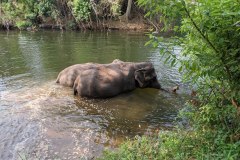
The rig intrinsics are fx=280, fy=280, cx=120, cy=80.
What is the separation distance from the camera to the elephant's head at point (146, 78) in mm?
9398

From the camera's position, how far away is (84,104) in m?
8.02

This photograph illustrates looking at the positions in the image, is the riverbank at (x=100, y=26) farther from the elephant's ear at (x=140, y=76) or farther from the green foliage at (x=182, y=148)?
the green foliage at (x=182, y=148)

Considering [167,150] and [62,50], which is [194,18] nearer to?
[167,150]

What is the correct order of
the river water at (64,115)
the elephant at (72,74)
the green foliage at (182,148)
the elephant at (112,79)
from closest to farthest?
the green foliage at (182,148) → the river water at (64,115) → the elephant at (112,79) → the elephant at (72,74)

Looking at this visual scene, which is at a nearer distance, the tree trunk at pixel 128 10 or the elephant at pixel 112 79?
the elephant at pixel 112 79

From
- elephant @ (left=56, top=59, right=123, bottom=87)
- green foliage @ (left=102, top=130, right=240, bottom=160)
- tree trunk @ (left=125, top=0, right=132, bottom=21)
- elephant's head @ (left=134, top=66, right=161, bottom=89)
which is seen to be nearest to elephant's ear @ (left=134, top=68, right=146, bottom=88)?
elephant's head @ (left=134, top=66, right=161, bottom=89)

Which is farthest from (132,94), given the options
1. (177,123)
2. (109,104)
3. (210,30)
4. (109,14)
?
(109,14)

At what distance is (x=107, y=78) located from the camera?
28.4 ft

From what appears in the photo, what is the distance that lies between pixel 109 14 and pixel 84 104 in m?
19.5

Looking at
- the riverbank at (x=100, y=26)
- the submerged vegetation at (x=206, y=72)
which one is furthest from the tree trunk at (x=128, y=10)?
the submerged vegetation at (x=206, y=72)

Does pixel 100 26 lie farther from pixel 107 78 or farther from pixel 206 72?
pixel 206 72

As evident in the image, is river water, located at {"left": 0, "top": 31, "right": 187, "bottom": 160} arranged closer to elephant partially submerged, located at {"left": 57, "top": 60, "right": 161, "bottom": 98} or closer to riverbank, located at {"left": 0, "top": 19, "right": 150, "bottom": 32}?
elephant partially submerged, located at {"left": 57, "top": 60, "right": 161, "bottom": 98}

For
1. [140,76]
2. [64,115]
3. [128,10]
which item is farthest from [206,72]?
[128,10]

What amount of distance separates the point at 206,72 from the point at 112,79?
16.9ft
